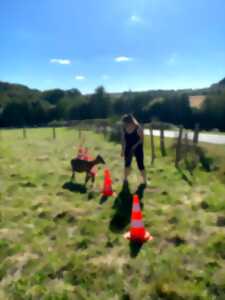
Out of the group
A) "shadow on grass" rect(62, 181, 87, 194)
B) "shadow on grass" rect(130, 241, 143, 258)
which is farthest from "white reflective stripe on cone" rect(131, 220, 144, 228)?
"shadow on grass" rect(62, 181, 87, 194)

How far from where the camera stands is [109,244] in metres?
4.95

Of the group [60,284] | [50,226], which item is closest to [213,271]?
[60,284]

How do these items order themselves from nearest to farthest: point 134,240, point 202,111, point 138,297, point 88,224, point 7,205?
point 138,297 → point 134,240 → point 88,224 → point 7,205 → point 202,111

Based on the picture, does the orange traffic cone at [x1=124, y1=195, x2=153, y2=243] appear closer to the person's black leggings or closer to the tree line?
the person's black leggings

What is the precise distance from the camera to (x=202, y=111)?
57000mm

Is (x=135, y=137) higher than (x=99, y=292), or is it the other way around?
(x=135, y=137)

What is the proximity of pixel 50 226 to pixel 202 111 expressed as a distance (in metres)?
54.5

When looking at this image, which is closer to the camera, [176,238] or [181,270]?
[181,270]

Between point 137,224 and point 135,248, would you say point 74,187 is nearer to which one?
point 137,224

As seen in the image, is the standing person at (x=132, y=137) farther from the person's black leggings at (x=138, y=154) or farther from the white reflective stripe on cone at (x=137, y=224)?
the white reflective stripe on cone at (x=137, y=224)

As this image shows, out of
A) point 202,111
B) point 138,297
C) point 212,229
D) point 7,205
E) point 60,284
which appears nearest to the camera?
point 138,297

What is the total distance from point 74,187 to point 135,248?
410 centimetres

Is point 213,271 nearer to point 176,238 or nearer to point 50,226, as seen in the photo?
point 176,238

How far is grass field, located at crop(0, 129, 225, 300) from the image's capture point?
149 inches
